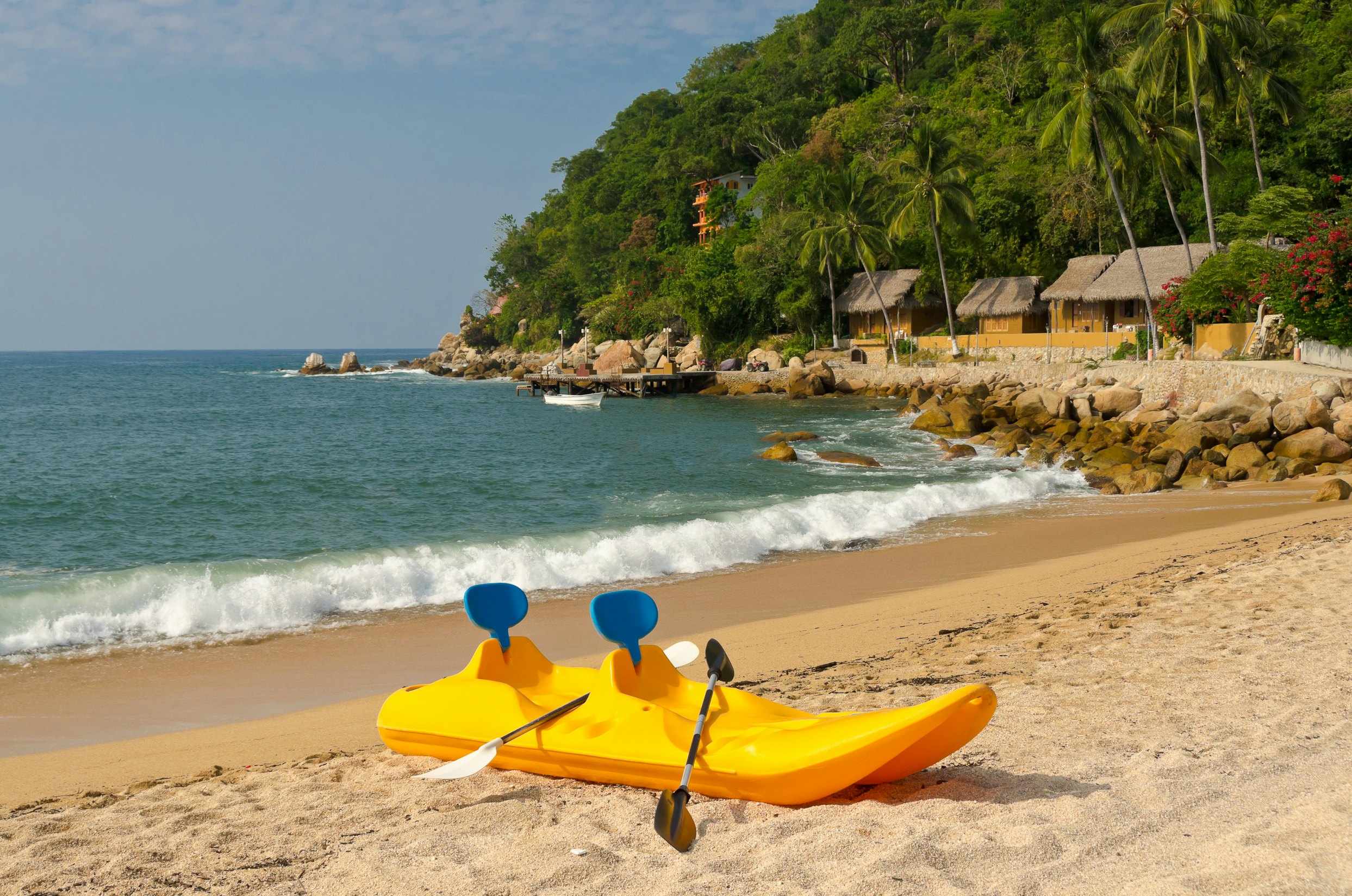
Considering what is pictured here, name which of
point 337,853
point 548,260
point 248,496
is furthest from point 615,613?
point 548,260

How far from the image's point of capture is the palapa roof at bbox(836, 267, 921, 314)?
1877 inches

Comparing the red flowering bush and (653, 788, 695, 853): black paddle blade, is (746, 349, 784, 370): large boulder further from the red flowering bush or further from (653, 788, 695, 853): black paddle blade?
(653, 788, 695, 853): black paddle blade

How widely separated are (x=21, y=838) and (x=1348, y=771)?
615 cm

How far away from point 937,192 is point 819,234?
24.7 feet

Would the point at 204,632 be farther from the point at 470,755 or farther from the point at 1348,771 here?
the point at 1348,771

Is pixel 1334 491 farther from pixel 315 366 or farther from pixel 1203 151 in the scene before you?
pixel 315 366

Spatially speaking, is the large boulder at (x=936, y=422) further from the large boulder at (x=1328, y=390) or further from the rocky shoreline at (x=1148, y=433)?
the large boulder at (x=1328, y=390)

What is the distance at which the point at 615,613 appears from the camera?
486 centimetres

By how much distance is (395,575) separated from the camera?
1136 centimetres

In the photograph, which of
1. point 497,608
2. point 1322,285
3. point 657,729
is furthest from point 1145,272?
point 657,729

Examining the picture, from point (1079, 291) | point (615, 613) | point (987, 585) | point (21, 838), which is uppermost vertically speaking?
point (1079, 291)

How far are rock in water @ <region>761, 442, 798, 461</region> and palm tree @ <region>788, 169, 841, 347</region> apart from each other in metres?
25.7

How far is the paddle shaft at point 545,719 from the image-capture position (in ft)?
15.2

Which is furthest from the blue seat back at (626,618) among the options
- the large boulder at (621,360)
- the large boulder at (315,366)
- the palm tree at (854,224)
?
the large boulder at (315,366)
